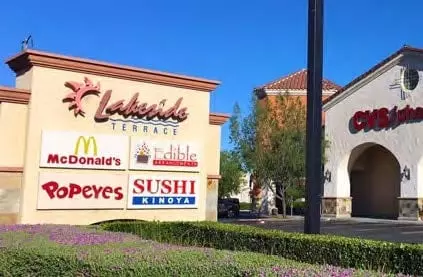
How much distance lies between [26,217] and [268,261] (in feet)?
27.1

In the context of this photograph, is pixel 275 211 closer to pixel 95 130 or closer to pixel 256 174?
pixel 256 174

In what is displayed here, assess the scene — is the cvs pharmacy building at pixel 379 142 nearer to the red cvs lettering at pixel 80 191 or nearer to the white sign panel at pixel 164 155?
the white sign panel at pixel 164 155

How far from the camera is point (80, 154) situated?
13523mm

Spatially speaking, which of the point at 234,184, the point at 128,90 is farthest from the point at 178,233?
the point at 234,184

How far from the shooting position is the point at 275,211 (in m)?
39.5

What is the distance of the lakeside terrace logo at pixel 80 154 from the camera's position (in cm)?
1310

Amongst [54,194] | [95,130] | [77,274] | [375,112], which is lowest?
[77,274]

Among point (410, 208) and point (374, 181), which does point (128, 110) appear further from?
point (374, 181)

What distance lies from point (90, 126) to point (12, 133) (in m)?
1.77

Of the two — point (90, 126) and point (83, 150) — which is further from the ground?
point (90, 126)

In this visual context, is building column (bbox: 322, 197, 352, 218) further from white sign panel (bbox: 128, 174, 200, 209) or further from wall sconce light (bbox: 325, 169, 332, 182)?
white sign panel (bbox: 128, 174, 200, 209)

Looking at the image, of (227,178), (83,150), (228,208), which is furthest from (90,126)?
(227,178)

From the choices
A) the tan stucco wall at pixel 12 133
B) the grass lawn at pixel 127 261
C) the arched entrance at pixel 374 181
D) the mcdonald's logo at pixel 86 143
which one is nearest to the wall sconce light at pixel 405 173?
the arched entrance at pixel 374 181

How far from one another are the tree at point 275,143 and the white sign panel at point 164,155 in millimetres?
17930
